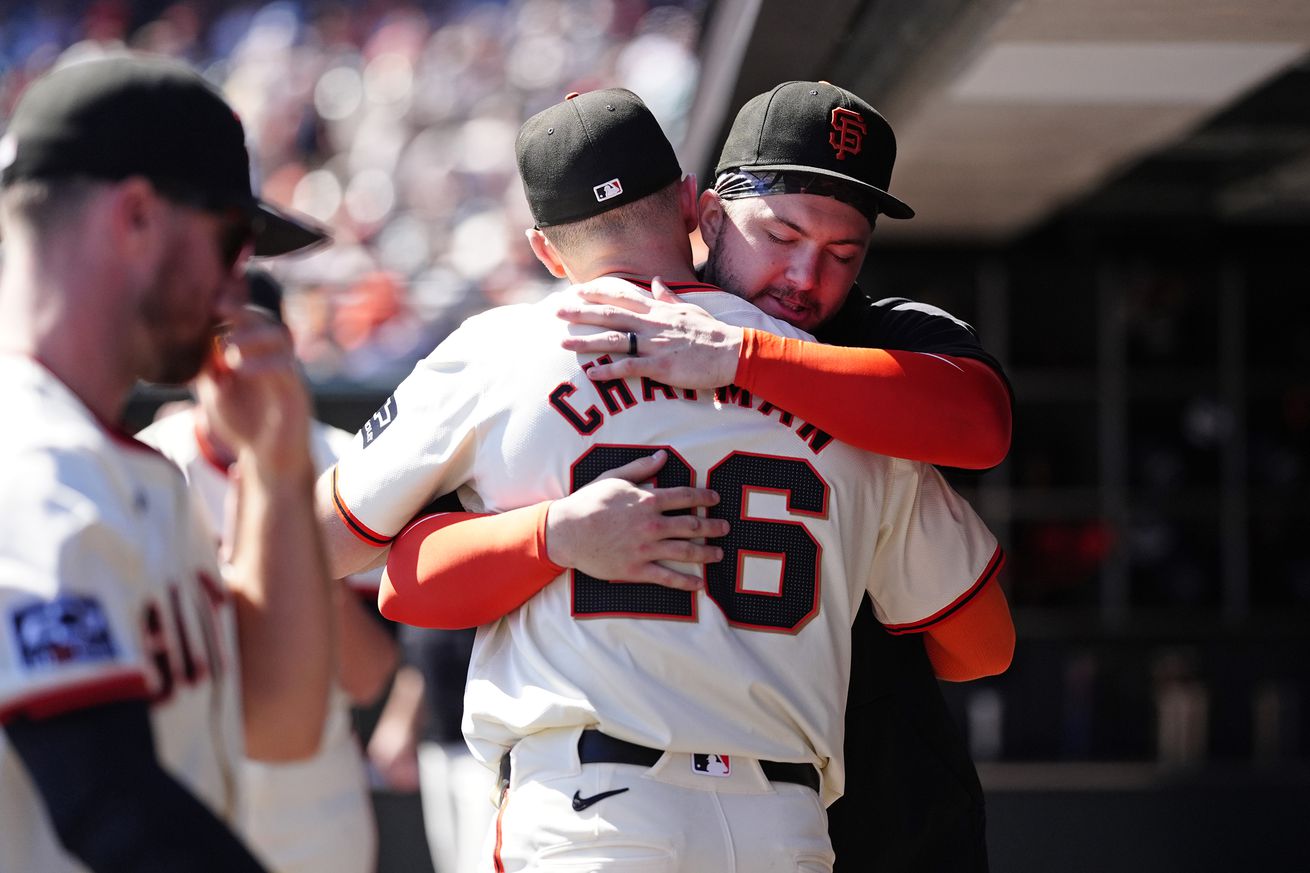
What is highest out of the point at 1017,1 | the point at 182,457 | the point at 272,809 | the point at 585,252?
the point at 1017,1

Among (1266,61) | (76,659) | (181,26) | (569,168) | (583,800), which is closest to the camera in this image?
(76,659)

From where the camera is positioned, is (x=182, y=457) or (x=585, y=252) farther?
(x=182, y=457)

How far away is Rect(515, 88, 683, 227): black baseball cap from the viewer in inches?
81.9

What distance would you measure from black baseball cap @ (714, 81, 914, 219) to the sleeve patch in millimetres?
1279

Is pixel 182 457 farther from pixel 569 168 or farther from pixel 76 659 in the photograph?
pixel 76 659

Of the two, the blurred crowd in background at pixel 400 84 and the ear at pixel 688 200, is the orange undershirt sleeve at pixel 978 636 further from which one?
the blurred crowd in background at pixel 400 84

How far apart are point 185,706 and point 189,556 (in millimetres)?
156

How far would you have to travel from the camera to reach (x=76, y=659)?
1.25 m

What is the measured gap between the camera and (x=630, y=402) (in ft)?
6.66

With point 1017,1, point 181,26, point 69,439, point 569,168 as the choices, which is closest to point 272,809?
point 569,168

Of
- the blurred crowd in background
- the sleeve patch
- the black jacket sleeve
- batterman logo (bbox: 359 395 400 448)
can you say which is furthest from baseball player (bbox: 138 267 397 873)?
the blurred crowd in background

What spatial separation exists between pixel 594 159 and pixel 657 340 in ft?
0.93

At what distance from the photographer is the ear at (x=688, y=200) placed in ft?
7.14

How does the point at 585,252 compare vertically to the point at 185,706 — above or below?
above
